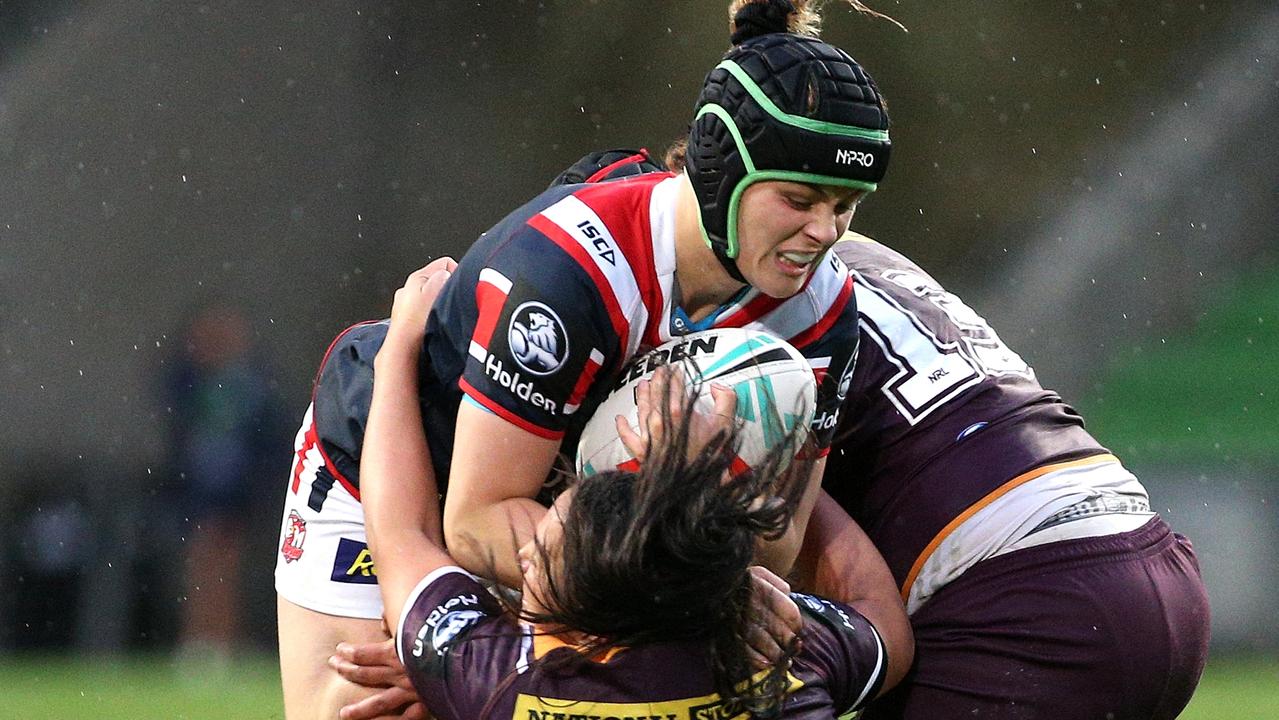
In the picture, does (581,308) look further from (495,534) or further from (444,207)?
(444,207)

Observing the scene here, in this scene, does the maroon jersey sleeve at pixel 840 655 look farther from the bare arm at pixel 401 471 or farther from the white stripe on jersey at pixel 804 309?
the bare arm at pixel 401 471

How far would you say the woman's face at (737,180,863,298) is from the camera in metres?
3.22

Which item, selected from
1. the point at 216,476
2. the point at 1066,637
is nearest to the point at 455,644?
the point at 1066,637

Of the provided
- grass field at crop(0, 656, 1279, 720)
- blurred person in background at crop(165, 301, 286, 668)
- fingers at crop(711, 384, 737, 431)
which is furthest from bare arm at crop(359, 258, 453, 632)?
blurred person in background at crop(165, 301, 286, 668)

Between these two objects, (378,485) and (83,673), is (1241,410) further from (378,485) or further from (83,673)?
(378,485)

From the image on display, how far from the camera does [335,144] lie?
13.1 meters

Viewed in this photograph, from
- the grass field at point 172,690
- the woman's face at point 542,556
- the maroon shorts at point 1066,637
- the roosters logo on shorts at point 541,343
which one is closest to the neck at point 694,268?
the roosters logo on shorts at point 541,343

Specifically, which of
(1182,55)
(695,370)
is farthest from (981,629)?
(1182,55)

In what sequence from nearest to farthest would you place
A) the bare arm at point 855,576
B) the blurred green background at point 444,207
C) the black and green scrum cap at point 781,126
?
the black and green scrum cap at point 781,126 < the bare arm at point 855,576 < the blurred green background at point 444,207

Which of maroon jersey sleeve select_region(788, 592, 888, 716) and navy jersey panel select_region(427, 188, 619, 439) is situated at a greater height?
navy jersey panel select_region(427, 188, 619, 439)

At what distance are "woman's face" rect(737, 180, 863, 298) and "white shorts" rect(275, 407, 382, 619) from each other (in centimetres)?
121

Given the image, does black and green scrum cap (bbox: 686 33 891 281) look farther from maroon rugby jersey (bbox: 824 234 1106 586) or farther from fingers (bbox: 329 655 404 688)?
fingers (bbox: 329 655 404 688)

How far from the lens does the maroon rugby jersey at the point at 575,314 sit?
10.5 ft

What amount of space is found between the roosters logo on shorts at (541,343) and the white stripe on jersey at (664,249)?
0.85ft
